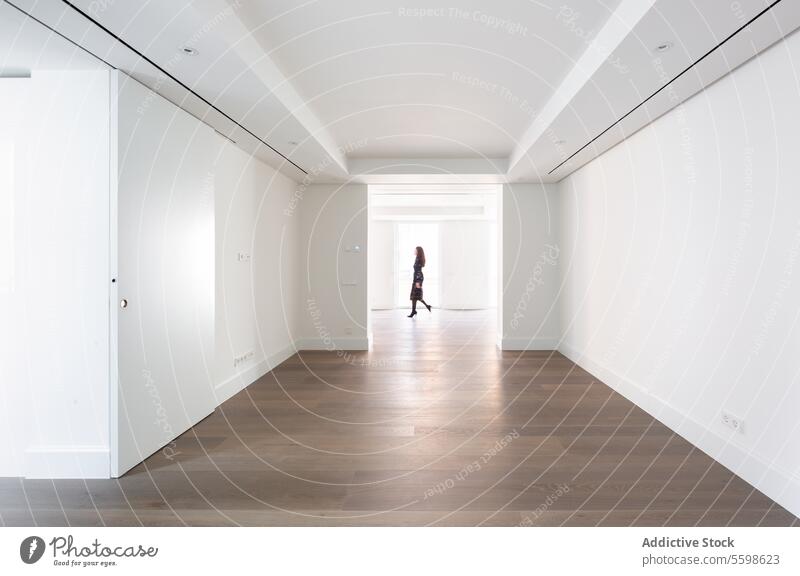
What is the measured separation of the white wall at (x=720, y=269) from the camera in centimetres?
250

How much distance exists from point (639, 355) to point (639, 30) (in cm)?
277

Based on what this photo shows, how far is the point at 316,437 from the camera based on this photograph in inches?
137

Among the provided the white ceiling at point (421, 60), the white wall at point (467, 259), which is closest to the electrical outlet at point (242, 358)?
the white ceiling at point (421, 60)

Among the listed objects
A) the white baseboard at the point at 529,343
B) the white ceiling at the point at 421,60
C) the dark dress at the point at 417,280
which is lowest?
the white baseboard at the point at 529,343

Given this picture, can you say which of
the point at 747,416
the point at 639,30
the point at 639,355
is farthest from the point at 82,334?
the point at 639,355

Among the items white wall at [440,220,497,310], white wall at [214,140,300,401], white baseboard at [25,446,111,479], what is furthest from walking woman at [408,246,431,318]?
white baseboard at [25,446,111,479]

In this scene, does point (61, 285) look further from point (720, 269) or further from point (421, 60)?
point (720, 269)

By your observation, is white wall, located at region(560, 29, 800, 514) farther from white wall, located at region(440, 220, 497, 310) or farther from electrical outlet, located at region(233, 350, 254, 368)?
white wall, located at region(440, 220, 497, 310)

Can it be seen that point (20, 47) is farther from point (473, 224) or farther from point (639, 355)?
point (473, 224)

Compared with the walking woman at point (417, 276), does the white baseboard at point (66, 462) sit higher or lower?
lower

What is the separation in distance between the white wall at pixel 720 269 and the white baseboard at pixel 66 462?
3700 mm

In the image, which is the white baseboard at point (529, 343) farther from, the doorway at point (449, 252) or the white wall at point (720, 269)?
the doorway at point (449, 252)

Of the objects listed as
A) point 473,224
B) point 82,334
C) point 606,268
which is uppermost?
point 473,224

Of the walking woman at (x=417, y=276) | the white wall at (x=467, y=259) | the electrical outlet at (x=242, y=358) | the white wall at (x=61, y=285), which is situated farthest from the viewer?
the white wall at (x=467, y=259)
